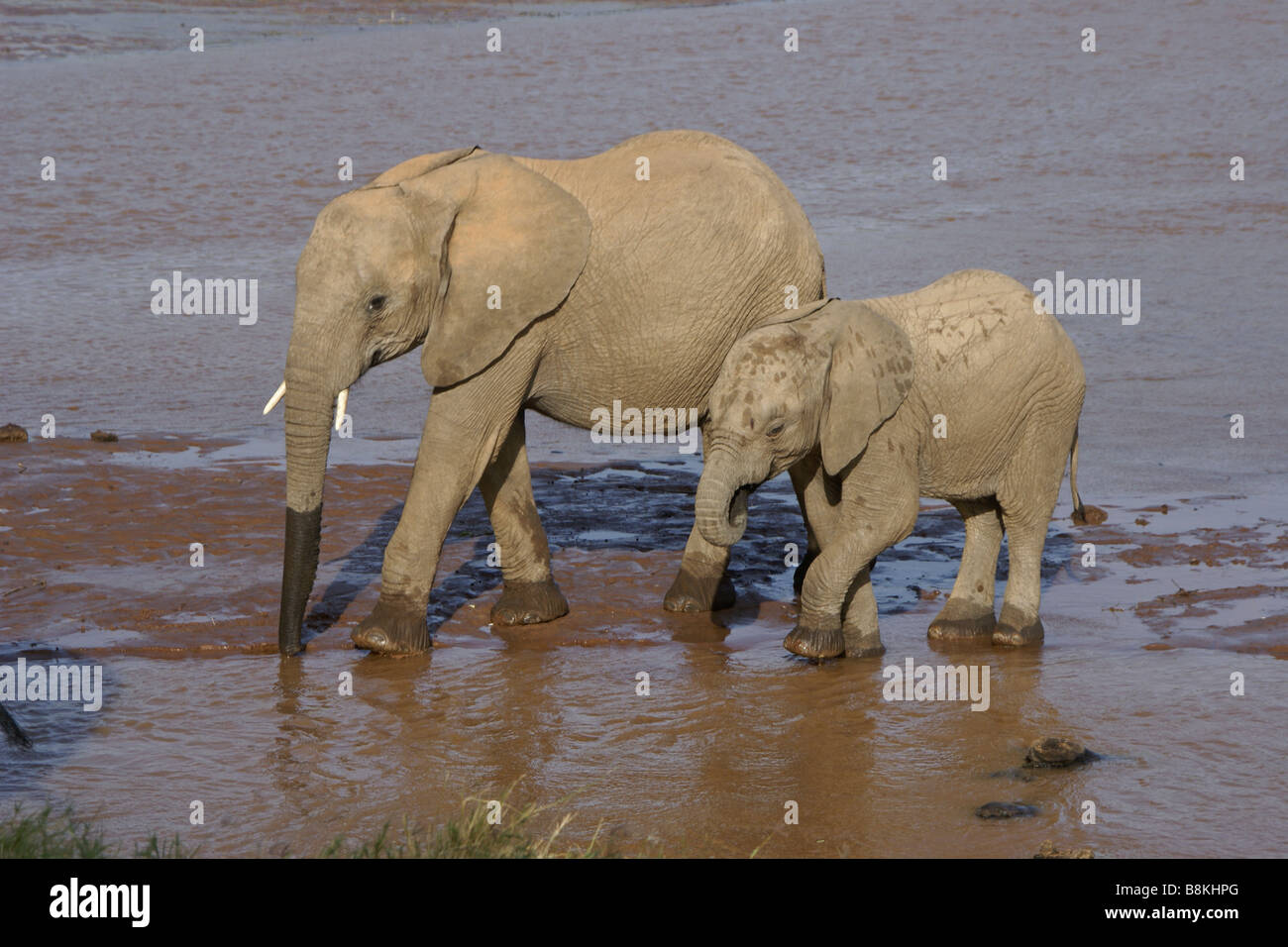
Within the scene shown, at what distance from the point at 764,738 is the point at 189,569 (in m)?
3.57

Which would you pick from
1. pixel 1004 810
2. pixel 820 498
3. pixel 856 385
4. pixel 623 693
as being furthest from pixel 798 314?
pixel 1004 810

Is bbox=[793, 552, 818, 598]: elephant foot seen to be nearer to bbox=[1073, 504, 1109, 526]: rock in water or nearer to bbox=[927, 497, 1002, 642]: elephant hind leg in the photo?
bbox=[927, 497, 1002, 642]: elephant hind leg

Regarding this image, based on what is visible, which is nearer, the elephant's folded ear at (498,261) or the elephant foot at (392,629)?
the elephant's folded ear at (498,261)

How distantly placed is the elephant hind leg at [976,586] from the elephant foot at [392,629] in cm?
234

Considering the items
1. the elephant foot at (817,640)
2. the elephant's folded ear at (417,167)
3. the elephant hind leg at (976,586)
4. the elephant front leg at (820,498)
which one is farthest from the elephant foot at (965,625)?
the elephant's folded ear at (417,167)

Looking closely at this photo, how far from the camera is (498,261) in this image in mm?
7738

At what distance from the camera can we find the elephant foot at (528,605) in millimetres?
8461

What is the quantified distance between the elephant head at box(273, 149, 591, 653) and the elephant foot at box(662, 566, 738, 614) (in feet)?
5.16

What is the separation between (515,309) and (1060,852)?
3.53m

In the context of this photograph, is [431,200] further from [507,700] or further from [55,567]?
[55,567]

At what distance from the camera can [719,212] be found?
825cm
